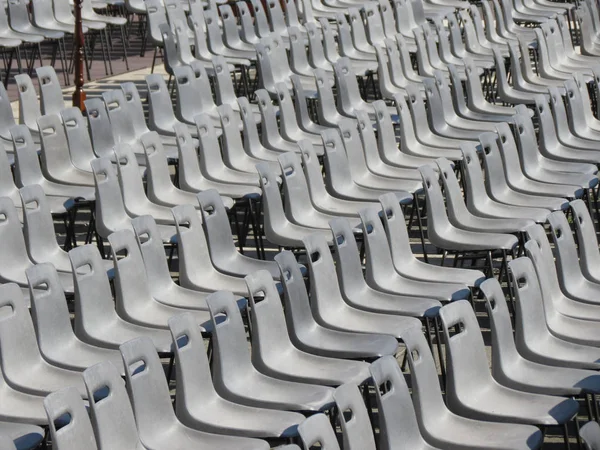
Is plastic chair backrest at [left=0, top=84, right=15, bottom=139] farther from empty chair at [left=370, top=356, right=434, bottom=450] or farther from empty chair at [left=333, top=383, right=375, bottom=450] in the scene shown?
empty chair at [left=333, top=383, right=375, bottom=450]

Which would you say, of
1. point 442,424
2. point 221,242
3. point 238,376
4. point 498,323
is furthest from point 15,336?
point 498,323

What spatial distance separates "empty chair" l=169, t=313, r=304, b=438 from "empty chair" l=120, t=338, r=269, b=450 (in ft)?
0.39

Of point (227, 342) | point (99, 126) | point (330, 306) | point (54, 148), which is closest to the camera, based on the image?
point (227, 342)

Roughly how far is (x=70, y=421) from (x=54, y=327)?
4.08ft

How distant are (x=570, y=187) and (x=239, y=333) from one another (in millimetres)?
3486

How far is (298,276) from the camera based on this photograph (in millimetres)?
5512

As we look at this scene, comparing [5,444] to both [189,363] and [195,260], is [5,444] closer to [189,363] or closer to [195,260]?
[189,363]

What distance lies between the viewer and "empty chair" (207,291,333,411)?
4914mm

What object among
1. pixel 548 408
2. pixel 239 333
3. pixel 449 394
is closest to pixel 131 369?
pixel 239 333

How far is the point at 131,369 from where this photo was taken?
466 centimetres

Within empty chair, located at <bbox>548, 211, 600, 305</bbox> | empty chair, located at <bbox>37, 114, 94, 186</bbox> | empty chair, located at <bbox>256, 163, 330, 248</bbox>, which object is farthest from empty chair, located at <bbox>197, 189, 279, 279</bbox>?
Answer: empty chair, located at <bbox>37, 114, 94, 186</bbox>

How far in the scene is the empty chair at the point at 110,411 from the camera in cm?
426

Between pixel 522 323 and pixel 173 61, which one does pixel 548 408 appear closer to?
pixel 522 323

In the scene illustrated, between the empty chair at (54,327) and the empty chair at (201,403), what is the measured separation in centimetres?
48
